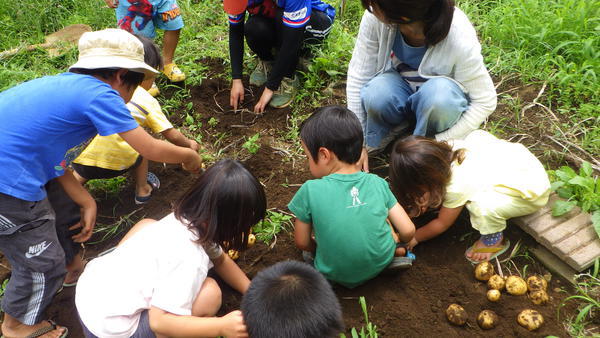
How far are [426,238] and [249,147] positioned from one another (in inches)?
58.0

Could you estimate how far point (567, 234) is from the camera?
2.54 meters

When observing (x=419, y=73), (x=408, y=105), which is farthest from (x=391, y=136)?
(x=419, y=73)

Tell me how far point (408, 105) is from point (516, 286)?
127 cm

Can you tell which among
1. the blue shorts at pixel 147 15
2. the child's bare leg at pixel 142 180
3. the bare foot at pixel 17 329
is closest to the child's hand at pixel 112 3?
the blue shorts at pixel 147 15

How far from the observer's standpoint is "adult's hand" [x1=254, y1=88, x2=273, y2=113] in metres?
3.87

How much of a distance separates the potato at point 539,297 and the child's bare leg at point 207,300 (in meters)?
1.57

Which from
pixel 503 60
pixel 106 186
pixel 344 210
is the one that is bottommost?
pixel 106 186

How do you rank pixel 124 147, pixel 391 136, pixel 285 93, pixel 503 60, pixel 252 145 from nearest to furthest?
pixel 124 147 < pixel 391 136 < pixel 252 145 < pixel 503 60 < pixel 285 93

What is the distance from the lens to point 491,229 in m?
2.51

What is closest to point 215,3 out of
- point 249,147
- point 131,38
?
point 249,147

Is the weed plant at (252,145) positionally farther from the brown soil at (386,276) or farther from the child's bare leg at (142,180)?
the child's bare leg at (142,180)

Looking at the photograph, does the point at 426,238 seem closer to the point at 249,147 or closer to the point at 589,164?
the point at 589,164

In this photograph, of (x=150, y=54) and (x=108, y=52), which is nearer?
(x=108, y=52)

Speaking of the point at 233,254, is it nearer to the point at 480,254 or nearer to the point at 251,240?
the point at 251,240
